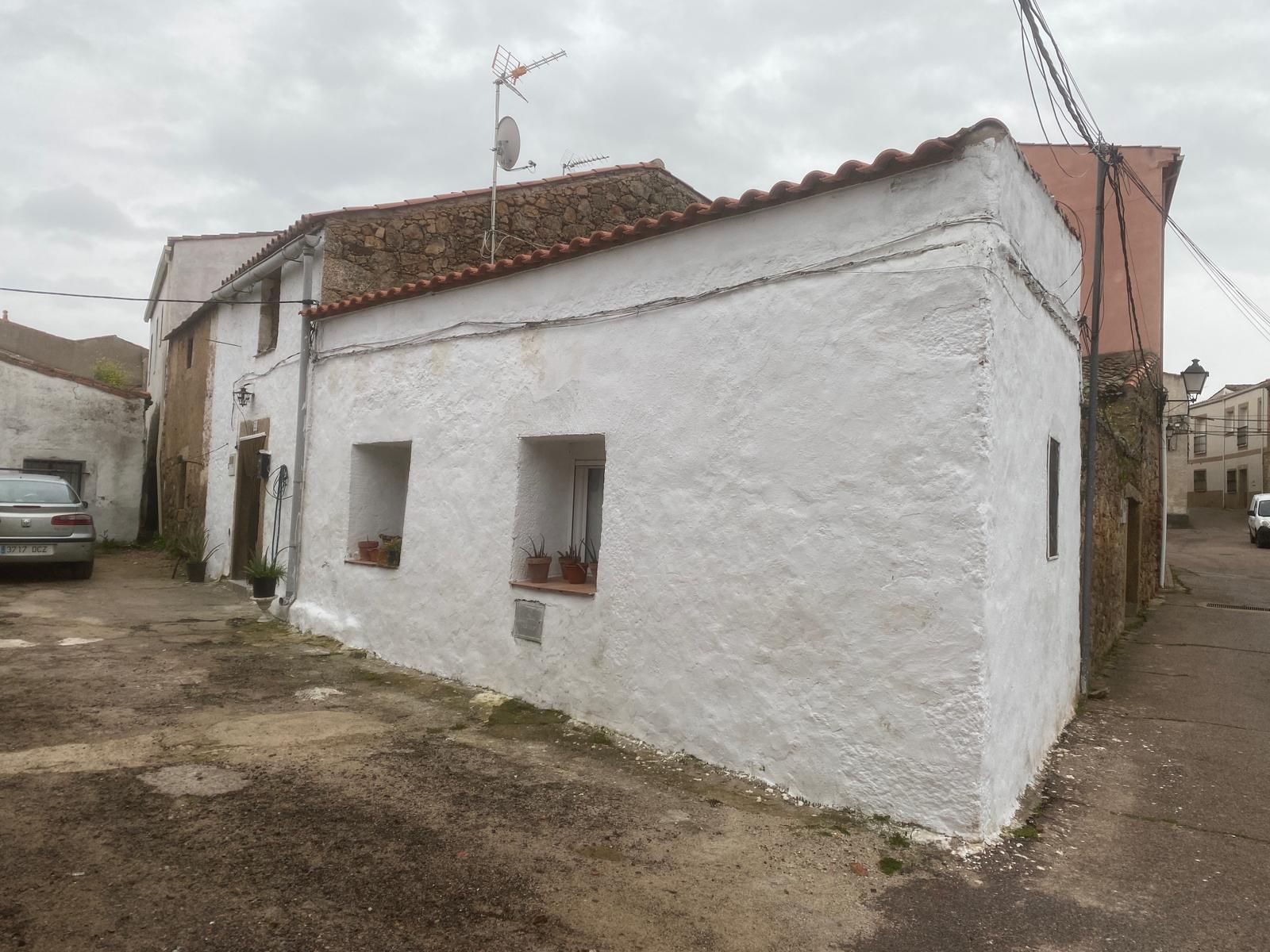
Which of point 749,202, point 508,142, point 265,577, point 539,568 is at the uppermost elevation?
point 508,142

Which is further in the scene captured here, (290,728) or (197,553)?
(197,553)

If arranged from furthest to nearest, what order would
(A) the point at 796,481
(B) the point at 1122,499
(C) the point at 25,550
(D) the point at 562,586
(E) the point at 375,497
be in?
(C) the point at 25,550 → (B) the point at 1122,499 → (E) the point at 375,497 → (D) the point at 562,586 → (A) the point at 796,481

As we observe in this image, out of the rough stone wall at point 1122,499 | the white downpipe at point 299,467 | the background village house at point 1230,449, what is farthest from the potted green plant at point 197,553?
the background village house at point 1230,449

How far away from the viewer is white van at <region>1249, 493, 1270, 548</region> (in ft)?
71.2

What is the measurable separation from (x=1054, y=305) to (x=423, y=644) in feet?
17.5

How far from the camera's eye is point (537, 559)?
600cm

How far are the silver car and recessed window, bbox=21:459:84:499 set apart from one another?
14.1 ft

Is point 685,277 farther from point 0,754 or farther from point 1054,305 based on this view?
point 0,754

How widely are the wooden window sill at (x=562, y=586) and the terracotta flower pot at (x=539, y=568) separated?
47 millimetres

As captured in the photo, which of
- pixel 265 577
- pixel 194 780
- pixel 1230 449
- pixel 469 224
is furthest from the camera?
pixel 1230 449

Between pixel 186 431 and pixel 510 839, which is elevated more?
pixel 186 431

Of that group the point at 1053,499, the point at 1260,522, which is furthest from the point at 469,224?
the point at 1260,522

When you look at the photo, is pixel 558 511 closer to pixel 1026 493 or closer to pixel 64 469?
pixel 1026 493

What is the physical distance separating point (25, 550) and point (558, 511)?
8038 mm
